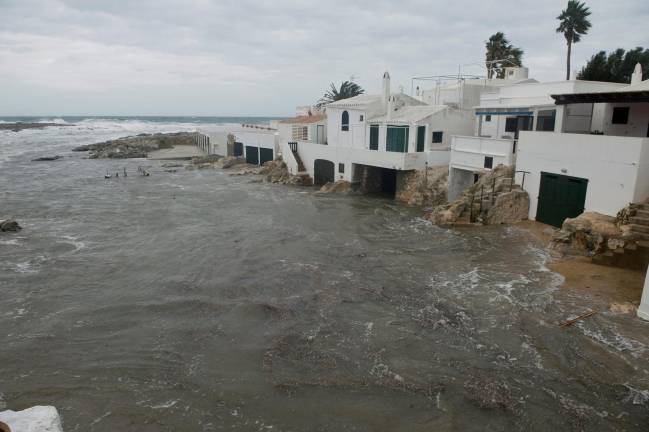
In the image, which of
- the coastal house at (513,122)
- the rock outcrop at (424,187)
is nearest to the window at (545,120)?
the coastal house at (513,122)

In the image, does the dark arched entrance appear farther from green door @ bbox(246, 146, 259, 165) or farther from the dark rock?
the dark rock

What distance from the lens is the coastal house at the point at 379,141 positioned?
1303 inches

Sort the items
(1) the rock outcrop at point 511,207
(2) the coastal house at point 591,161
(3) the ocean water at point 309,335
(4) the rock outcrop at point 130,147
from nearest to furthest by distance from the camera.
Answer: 1. (3) the ocean water at point 309,335
2. (2) the coastal house at point 591,161
3. (1) the rock outcrop at point 511,207
4. (4) the rock outcrop at point 130,147

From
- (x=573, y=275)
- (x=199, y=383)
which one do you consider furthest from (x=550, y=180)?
(x=199, y=383)

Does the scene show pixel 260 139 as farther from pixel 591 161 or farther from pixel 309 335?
pixel 309 335

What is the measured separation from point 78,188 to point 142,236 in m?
18.9

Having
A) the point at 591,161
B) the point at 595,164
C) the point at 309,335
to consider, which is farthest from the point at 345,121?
the point at 309,335

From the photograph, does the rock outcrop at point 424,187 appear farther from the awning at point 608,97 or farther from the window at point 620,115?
the window at point 620,115

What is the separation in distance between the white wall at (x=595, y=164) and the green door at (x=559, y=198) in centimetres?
24

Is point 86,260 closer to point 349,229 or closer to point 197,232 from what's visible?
point 197,232

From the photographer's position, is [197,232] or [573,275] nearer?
[573,275]

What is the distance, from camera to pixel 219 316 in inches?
580

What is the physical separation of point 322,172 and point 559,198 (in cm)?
2168

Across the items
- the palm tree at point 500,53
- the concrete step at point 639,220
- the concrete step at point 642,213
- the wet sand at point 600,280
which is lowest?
the wet sand at point 600,280
